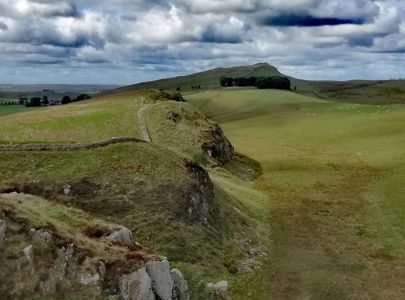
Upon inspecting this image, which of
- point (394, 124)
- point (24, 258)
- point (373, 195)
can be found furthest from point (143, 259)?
point (394, 124)

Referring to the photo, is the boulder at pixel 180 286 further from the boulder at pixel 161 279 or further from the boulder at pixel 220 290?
the boulder at pixel 220 290

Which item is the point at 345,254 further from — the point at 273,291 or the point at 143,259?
the point at 143,259

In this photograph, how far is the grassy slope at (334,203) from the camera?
115 ft

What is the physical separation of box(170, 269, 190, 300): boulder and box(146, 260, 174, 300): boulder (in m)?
0.68

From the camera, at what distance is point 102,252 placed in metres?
23.0

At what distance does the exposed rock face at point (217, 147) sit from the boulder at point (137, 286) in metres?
46.1

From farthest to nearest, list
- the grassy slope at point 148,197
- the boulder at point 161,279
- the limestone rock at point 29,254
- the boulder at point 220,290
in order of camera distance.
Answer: the grassy slope at point 148,197
the boulder at point 220,290
the boulder at point 161,279
the limestone rock at point 29,254

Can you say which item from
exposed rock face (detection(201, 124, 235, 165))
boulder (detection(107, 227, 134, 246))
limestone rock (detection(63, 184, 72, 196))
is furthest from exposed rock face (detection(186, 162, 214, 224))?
exposed rock face (detection(201, 124, 235, 165))

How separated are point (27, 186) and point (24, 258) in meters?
16.8

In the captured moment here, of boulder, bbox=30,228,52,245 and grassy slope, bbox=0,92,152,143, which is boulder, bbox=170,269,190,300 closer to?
boulder, bbox=30,228,52,245

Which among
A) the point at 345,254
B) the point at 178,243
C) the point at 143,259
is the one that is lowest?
the point at 345,254

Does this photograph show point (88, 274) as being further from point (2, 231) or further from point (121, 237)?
point (121, 237)

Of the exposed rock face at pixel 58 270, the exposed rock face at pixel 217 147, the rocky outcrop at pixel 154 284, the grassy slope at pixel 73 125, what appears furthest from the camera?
the exposed rock face at pixel 217 147

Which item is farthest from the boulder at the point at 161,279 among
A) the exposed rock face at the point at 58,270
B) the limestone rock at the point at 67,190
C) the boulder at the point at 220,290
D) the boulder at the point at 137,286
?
the limestone rock at the point at 67,190
